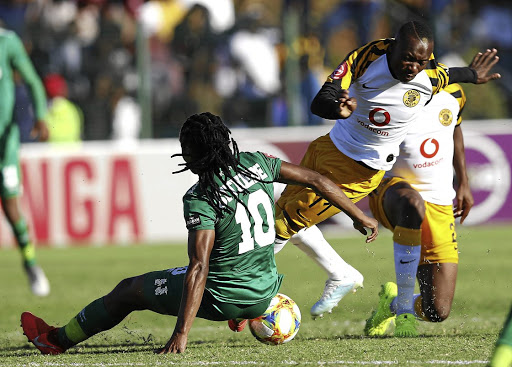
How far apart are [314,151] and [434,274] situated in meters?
1.27

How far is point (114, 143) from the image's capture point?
48.8 feet

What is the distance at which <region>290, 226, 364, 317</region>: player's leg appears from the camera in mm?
7340

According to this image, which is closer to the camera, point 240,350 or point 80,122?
point 240,350

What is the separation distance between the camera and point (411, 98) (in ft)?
21.9

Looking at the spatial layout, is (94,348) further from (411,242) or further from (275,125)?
(275,125)

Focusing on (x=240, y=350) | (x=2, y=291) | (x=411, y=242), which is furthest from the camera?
(x=2, y=291)

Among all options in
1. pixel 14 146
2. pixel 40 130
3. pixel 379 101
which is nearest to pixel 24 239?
pixel 14 146

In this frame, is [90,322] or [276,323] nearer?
[90,322]

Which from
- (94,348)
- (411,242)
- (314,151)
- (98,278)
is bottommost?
(98,278)

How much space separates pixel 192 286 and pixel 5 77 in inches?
219

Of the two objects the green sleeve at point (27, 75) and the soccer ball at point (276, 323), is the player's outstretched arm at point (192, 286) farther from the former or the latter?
the green sleeve at point (27, 75)

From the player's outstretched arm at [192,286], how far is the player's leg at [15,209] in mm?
4650

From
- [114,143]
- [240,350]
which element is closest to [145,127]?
[114,143]

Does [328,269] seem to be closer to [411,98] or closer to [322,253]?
[322,253]
